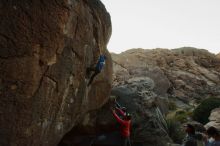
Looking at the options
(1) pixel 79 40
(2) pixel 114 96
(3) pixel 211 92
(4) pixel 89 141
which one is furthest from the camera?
(3) pixel 211 92

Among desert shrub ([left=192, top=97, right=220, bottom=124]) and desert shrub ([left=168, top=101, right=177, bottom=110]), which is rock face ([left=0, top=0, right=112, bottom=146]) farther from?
desert shrub ([left=168, top=101, right=177, bottom=110])

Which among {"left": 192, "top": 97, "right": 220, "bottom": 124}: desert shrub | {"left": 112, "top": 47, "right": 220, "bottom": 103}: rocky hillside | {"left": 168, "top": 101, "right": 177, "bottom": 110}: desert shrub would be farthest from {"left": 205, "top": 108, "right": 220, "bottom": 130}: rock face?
{"left": 112, "top": 47, "right": 220, "bottom": 103}: rocky hillside

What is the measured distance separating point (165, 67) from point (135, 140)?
2556 centimetres

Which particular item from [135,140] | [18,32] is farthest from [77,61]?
[135,140]

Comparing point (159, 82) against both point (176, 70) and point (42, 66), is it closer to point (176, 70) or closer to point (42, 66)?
point (176, 70)

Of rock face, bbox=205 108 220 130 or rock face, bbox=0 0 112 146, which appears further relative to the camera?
rock face, bbox=205 108 220 130

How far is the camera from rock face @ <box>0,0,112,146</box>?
30.8 feet

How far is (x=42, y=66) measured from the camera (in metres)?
10.4

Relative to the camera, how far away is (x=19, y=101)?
964 cm

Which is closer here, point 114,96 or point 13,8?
point 13,8

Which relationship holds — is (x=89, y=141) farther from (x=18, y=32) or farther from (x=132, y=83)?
(x=18, y=32)

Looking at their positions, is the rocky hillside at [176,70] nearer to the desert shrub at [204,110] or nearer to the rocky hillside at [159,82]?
the rocky hillside at [159,82]

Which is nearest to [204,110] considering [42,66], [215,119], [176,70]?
[215,119]

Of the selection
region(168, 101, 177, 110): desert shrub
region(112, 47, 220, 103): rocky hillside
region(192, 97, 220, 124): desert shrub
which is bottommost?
region(168, 101, 177, 110): desert shrub
